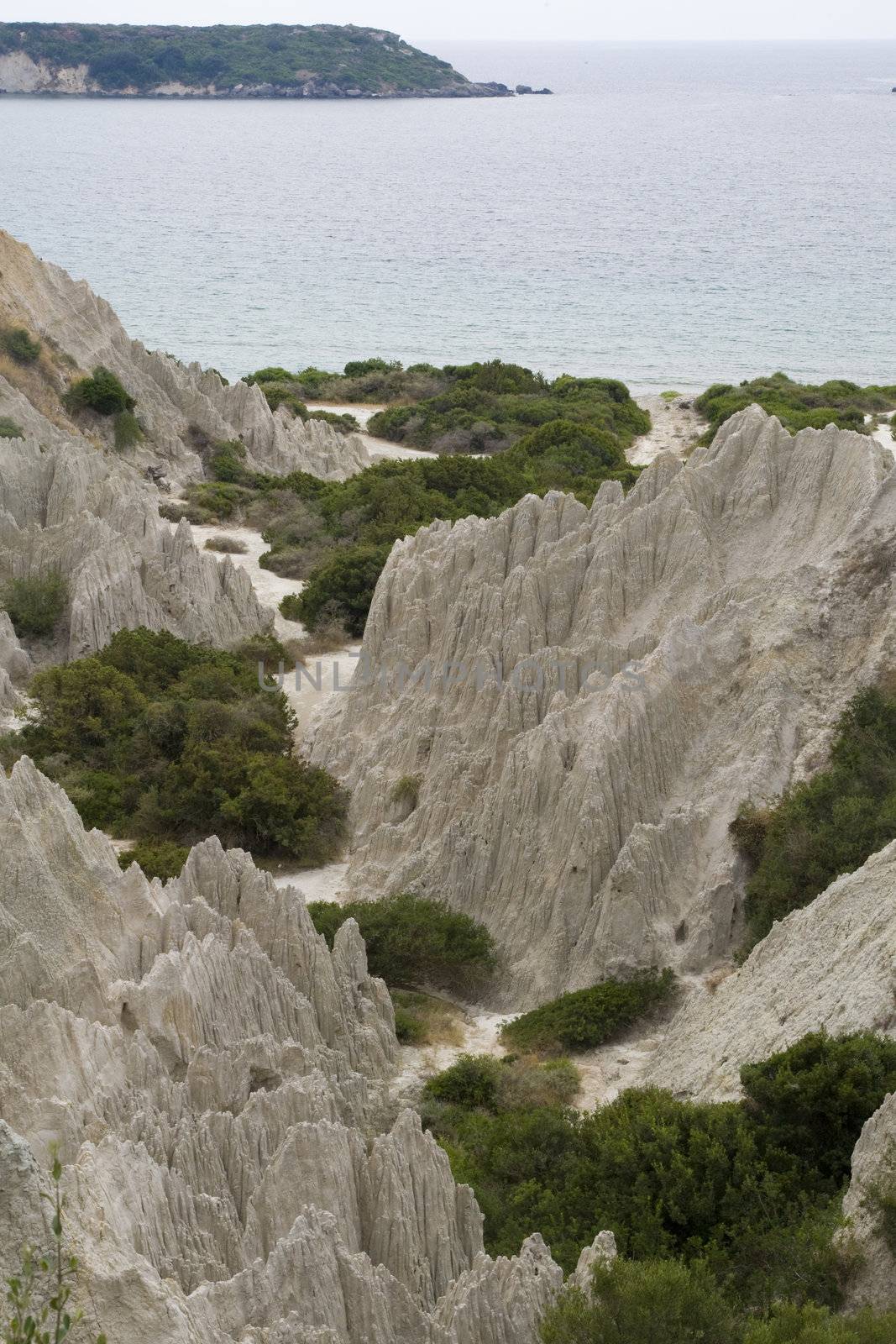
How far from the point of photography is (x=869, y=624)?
21312 millimetres

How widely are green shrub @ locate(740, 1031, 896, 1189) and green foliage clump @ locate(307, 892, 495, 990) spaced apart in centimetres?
596

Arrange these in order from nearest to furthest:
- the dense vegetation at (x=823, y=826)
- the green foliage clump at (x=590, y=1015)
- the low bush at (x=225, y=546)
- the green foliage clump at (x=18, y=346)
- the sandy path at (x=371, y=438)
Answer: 1. the green foliage clump at (x=590, y=1015)
2. the dense vegetation at (x=823, y=826)
3. the low bush at (x=225, y=546)
4. the green foliage clump at (x=18, y=346)
5. the sandy path at (x=371, y=438)

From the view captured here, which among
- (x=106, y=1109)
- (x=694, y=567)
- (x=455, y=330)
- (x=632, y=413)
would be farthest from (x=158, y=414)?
(x=455, y=330)

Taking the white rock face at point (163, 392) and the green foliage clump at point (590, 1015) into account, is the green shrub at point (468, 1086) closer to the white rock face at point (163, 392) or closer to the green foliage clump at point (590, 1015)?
the green foliage clump at point (590, 1015)

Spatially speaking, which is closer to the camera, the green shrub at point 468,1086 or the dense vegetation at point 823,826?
the green shrub at point 468,1086

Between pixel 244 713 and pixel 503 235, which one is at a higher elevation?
pixel 503 235

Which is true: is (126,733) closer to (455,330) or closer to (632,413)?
(632,413)

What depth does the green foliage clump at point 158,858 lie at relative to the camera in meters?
21.6

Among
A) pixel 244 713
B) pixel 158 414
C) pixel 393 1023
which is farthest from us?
pixel 158 414

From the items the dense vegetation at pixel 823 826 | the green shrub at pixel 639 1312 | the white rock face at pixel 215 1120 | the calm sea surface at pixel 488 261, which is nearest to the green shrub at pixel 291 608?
the dense vegetation at pixel 823 826

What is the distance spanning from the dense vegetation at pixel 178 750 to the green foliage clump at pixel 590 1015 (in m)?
5.88

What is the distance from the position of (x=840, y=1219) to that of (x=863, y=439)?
13632mm

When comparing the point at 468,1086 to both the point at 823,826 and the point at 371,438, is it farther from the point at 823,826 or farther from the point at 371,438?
the point at 371,438

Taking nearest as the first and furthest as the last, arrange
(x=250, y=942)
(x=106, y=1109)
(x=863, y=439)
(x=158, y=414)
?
(x=106, y=1109) → (x=250, y=942) → (x=863, y=439) → (x=158, y=414)
